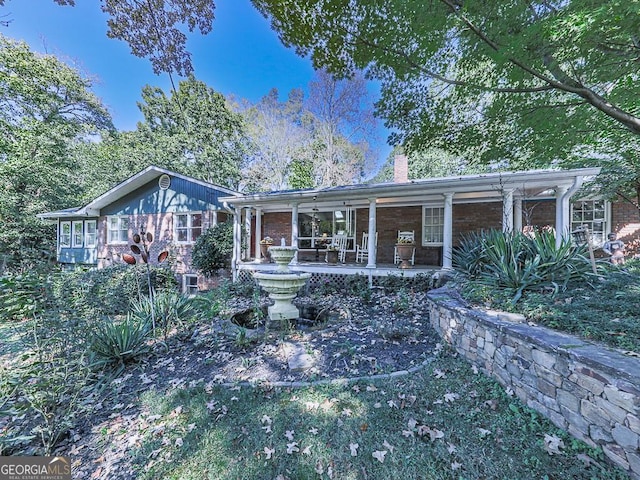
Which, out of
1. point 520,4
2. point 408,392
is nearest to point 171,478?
point 408,392

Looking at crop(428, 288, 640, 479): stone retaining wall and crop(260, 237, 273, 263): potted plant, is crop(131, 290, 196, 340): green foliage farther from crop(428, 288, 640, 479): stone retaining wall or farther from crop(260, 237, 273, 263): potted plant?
crop(428, 288, 640, 479): stone retaining wall

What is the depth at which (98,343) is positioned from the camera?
385 cm

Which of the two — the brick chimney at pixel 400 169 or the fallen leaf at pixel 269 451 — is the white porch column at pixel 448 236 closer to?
the brick chimney at pixel 400 169

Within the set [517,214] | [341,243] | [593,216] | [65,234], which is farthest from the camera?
[65,234]

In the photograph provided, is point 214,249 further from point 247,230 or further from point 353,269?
point 353,269

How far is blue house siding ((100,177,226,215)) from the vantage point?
38.9ft

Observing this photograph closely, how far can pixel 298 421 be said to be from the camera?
8.29ft

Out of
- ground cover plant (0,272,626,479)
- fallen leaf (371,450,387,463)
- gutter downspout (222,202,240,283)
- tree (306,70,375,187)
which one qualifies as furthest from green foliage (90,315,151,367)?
tree (306,70,375,187)

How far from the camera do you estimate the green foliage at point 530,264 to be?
3.82 meters

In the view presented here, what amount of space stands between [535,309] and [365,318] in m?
2.78

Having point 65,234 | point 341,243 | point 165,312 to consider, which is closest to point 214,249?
point 341,243

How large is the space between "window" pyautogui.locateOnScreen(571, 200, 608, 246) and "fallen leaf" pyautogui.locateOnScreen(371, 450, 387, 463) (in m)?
11.0

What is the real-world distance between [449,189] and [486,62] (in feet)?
Answer: 10.9

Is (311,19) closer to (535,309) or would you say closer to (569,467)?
(535,309)
